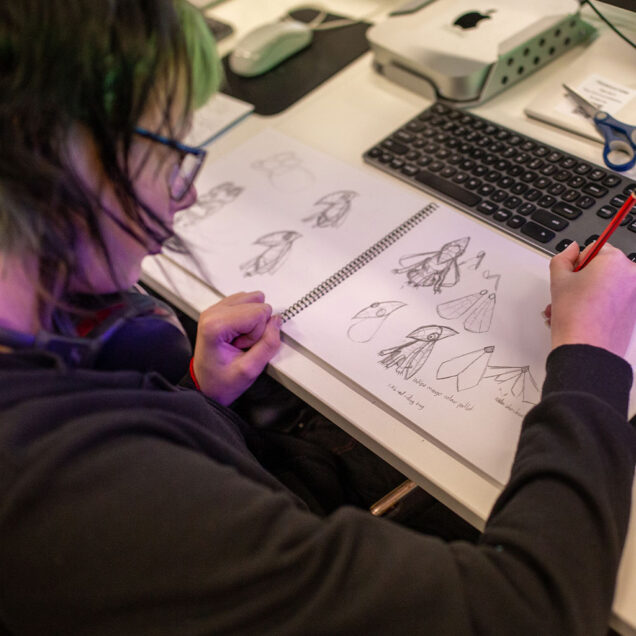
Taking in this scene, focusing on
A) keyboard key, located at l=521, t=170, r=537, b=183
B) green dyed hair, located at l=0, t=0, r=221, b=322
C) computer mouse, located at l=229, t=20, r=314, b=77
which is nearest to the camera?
green dyed hair, located at l=0, t=0, r=221, b=322

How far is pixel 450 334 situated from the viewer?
574mm

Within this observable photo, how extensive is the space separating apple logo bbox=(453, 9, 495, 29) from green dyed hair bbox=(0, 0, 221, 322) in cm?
56

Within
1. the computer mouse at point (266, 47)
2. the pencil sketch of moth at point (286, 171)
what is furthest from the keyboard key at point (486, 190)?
the computer mouse at point (266, 47)

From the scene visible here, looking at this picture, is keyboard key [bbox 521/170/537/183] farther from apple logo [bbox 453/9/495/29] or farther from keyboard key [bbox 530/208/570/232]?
apple logo [bbox 453/9/495/29]

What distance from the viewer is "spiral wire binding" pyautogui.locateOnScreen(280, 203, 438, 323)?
63 centimetres

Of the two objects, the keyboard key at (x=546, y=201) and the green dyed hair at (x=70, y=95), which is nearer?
the green dyed hair at (x=70, y=95)

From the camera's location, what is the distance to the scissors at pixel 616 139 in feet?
2.25

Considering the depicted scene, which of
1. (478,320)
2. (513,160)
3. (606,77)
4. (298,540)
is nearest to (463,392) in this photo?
(478,320)

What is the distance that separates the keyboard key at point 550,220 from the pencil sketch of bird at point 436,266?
76 mm

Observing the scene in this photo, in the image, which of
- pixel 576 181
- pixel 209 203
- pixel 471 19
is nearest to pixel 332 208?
pixel 209 203

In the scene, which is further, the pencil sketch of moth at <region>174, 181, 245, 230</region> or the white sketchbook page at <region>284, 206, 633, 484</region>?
the pencil sketch of moth at <region>174, 181, 245, 230</region>

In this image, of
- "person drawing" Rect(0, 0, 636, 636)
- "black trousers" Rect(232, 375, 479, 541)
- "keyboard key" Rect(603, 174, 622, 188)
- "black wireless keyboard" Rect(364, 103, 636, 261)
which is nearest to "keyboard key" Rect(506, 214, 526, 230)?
"black wireless keyboard" Rect(364, 103, 636, 261)

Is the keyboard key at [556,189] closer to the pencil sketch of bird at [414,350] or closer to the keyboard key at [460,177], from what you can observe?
the keyboard key at [460,177]

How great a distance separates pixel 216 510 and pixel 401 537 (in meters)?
0.12
